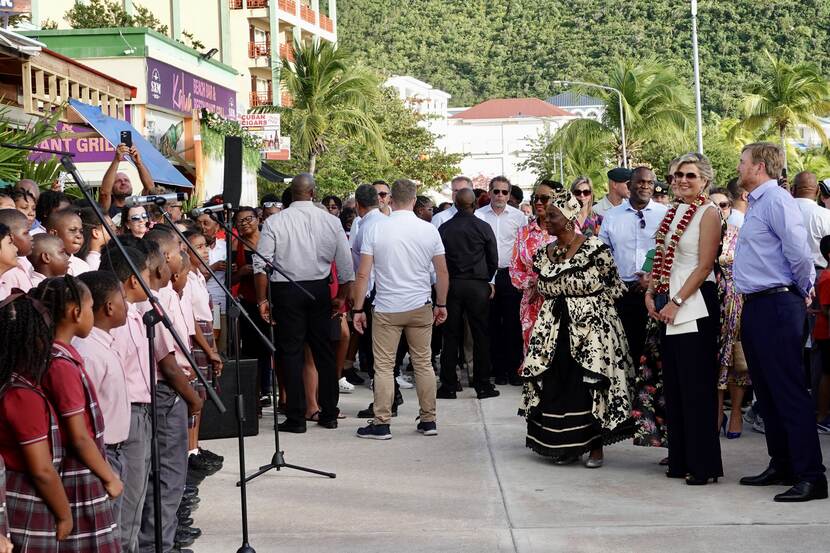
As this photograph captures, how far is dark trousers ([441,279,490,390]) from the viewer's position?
12.6 m

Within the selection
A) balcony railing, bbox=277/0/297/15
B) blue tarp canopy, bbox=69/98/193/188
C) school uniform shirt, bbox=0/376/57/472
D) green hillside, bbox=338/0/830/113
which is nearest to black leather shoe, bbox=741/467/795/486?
school uniform shirt, bbox=0/376/57/472

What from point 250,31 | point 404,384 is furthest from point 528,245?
point 250,31

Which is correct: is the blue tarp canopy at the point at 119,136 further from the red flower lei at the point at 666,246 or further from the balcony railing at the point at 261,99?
the balcony railing at the point at 261,99

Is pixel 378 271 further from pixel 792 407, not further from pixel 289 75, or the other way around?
pixel 289 75

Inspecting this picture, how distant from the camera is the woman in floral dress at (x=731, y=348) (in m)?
9.64

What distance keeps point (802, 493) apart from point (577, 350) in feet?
6.45

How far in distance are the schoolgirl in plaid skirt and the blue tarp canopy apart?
8.87m

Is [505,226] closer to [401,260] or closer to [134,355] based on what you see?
[401,260]

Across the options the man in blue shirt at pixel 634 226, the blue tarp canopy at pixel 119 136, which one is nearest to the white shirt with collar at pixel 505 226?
the man in blue shirt at pixel 634 226

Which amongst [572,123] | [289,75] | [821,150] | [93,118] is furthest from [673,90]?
[93,118]

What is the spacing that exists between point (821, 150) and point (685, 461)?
2894 inches

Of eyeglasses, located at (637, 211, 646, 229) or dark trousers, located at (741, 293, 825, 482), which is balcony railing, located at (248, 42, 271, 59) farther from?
dark trousers, located at (741, 293, 825, 482)

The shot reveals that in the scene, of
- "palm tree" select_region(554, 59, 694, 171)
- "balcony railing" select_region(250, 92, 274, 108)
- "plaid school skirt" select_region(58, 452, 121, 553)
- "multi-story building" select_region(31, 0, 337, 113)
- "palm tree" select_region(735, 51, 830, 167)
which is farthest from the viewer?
"palm tree" select_region(554, 59, 694, 171)

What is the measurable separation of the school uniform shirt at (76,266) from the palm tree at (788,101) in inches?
2025
